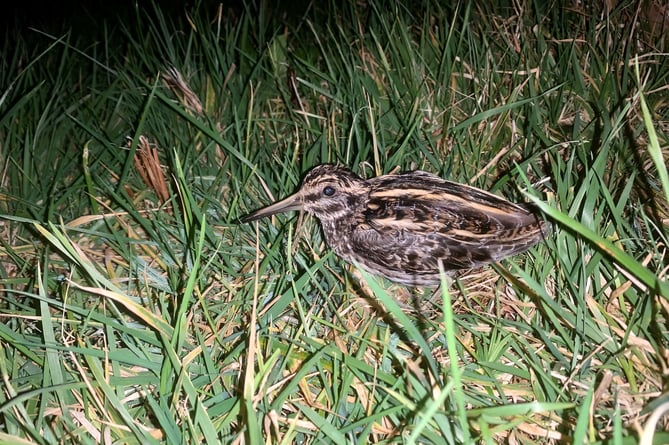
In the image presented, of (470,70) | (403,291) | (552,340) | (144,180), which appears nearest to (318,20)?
(470,70)

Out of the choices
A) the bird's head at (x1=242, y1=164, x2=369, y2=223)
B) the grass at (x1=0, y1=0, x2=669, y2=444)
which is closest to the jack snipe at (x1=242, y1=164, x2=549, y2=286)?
the bird's head at (x1=242, y1=164, x2=369, y2=223)

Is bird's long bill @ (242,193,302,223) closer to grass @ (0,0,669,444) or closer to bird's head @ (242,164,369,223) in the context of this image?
bird's head @ (242,164,369,223)

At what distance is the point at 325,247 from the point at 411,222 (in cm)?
51

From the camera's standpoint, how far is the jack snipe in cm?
308

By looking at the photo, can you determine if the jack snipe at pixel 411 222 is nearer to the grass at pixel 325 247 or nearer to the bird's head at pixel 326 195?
the bird's head at pixel 326 195

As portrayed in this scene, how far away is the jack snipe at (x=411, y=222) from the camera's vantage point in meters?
3.08

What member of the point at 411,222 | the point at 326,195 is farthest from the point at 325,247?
the point at 411,222

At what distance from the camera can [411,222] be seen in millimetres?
3133

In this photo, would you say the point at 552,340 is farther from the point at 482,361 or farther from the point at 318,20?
the point at 318,20

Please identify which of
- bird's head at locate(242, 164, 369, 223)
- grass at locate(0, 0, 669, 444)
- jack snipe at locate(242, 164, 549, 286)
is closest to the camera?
grass at locate(0, 0, 669, 444)

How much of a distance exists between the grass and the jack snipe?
11 cm

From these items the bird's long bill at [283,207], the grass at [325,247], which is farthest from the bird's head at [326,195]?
the grass at [325,247]

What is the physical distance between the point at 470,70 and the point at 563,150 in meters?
0.88

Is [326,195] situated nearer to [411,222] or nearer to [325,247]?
[325,247]
